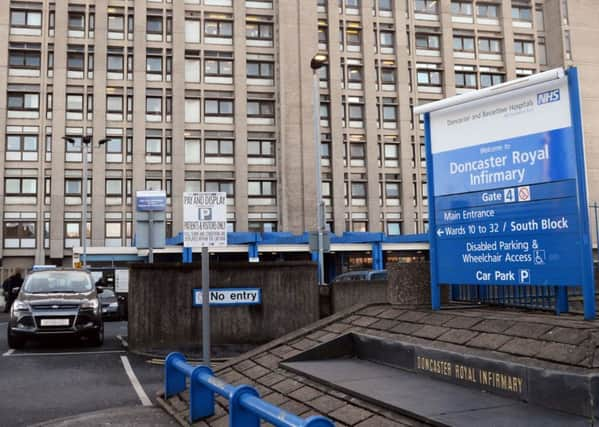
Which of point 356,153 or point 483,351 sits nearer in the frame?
point 483,351

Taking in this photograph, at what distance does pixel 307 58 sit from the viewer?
47.8 m

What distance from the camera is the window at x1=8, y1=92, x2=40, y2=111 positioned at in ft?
146

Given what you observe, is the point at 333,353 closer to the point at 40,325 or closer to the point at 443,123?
the point at 443,123

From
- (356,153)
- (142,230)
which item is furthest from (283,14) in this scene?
(142,230)

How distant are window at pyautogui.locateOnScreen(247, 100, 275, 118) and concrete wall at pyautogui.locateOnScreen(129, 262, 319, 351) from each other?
115ft

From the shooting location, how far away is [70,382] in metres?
9.89

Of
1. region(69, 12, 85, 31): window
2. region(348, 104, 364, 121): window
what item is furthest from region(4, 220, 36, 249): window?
region(348, 104, 364, 121): window

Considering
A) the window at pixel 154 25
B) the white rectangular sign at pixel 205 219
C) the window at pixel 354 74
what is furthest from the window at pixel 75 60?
the white rectangular sign at pixel 205 219

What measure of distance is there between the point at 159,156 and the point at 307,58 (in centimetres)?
1357

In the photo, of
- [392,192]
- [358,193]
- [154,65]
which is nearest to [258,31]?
[154,65]

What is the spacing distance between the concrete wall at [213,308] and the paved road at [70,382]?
0.84m

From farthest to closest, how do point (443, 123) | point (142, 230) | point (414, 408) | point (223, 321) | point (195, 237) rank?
point (142, 230), point (223, 321), point (443, 123), point (195, 237), point (414, 408)

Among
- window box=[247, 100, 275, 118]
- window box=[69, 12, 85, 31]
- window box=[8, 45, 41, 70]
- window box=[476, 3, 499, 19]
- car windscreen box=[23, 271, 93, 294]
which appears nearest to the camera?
car windscreen box=[23, 271, 93, 294]

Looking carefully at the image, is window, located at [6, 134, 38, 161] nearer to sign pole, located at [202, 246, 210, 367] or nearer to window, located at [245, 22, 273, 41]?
window, located at [245, 22, 273, 41]
